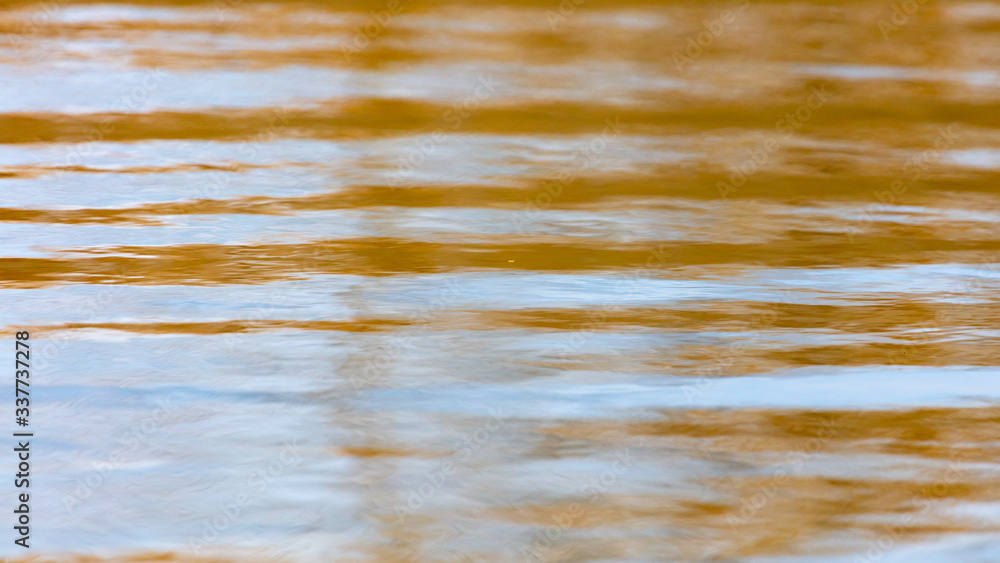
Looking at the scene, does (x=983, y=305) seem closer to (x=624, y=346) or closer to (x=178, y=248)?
(x=624, y=346)

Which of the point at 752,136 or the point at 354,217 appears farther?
the point at 752,136

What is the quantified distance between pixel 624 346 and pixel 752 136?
3.36ft

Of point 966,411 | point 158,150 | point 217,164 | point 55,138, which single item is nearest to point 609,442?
point 966,411

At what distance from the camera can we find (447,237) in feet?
6.08
